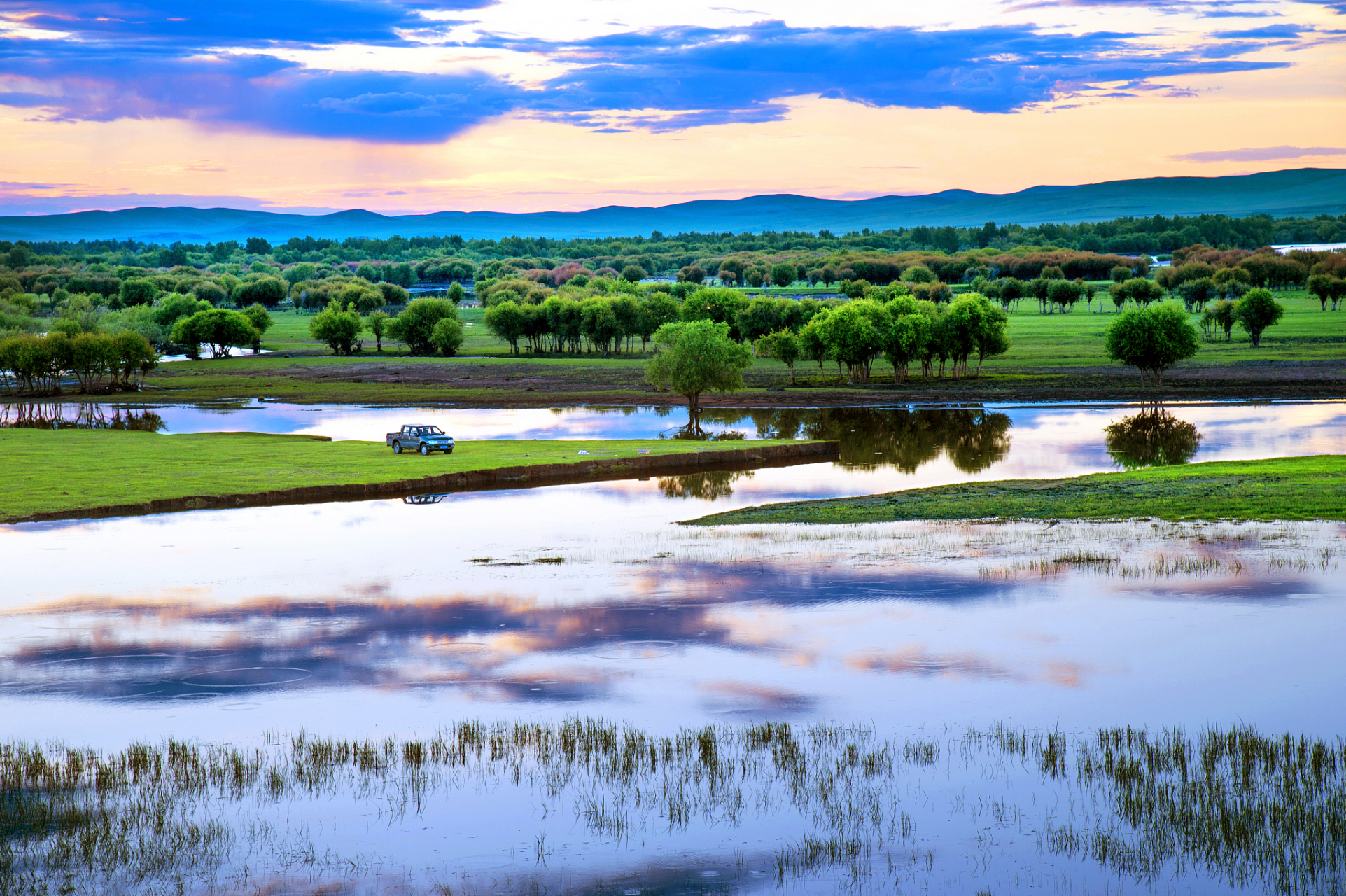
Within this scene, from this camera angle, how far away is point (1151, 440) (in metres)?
70.0

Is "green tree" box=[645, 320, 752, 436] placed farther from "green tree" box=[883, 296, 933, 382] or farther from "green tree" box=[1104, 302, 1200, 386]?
"green tree" box=[1104, 302, 1200, 386]

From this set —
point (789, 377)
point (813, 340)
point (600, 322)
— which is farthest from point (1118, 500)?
point (600, 322)

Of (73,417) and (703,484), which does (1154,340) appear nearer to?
(703,484)

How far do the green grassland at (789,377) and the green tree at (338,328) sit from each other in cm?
906

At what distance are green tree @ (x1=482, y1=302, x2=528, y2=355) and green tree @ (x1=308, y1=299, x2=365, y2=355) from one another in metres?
21.2

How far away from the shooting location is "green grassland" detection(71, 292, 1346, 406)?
106688 mm

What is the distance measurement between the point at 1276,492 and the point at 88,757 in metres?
40.2

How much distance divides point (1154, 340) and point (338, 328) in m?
121

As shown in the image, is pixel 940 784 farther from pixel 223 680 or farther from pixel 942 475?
pixel 942 475

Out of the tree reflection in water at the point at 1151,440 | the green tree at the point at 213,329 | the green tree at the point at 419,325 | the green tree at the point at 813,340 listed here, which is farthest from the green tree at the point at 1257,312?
the green tree at the point at 213,329

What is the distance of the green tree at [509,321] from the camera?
174875mm

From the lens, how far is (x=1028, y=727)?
63.3 feet

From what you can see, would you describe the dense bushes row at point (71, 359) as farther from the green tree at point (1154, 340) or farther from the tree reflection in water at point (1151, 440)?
the green tree at point (1154, 340)

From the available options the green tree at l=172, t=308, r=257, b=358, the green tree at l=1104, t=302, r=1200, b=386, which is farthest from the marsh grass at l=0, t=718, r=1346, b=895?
the green tree at l=172, t=308, r=257, b=358
